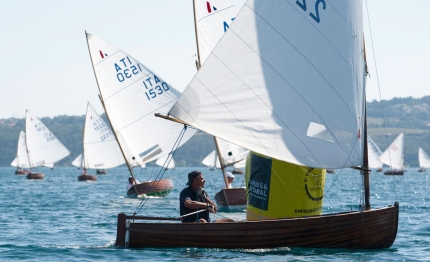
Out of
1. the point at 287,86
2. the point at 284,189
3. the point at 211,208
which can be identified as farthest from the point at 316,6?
the point at 211,208

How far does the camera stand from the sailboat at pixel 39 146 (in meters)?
72.8

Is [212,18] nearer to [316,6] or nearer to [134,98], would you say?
[134,98]

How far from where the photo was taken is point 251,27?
1533cm

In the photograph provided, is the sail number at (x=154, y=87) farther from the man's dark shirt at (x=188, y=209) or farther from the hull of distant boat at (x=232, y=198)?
the man's dark shirt at (x=188, y=209)

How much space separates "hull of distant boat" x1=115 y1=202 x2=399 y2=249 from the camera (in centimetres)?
1471

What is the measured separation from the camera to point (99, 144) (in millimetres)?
54469

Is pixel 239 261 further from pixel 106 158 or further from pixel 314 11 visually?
pixel 106 158

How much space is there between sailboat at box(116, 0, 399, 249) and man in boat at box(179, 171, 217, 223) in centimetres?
42

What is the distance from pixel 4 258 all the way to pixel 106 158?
132ft

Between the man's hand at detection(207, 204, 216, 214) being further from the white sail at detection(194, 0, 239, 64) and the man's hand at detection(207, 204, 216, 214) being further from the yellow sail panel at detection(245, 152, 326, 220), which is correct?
the white sail at detection(194, 0, 239, 64)

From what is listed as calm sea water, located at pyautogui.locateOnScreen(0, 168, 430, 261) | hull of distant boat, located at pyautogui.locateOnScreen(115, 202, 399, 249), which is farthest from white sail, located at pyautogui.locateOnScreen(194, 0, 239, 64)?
hull of distant boat, located at pyautogui.locateOnScreen(115, 202, 399, 249)

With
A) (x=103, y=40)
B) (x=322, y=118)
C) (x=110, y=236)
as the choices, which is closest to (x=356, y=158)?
(x=322, y=118)

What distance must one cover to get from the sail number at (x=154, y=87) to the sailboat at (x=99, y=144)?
19973 mm

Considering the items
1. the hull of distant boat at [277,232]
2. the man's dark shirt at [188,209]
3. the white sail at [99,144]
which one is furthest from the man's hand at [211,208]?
the white sail at [99,144]
